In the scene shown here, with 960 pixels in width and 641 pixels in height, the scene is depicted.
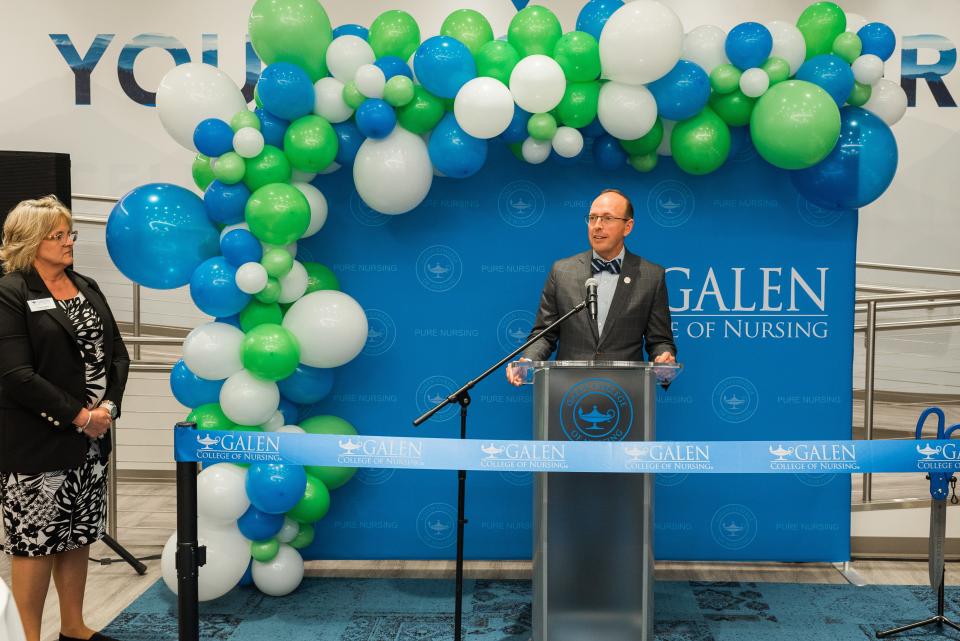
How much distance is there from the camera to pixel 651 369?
10.7 feet

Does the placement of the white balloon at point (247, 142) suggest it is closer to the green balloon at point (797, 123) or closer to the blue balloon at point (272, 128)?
the blue balloon at point (272, 128)

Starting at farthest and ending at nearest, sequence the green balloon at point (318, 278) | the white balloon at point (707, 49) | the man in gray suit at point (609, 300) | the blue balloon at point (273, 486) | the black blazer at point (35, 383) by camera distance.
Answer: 1. the green balloon at point (318, 278)
2. the white balloon at point (707, 49)
3. the blue balloon at point (273, 486)
4. the man in gray suit at point (609, 300)
5. the black blazer at point (35, 383)

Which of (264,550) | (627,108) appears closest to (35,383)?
(264,550)

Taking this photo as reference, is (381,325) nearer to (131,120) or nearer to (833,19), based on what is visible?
(833,19)

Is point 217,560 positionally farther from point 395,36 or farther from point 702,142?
point 702,142

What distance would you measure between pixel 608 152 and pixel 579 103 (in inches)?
13.8

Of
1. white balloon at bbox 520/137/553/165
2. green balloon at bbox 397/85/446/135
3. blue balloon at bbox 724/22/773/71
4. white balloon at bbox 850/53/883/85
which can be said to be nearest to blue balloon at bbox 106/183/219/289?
green balloon at bbox 397/85/446/135

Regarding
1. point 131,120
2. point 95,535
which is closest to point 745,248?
point 95,535

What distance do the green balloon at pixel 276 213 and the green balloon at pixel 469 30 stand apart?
968 mm

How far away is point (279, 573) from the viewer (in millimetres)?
4156

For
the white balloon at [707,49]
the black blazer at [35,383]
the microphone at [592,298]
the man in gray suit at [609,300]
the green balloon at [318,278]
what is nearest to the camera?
the microphone at [592,298]

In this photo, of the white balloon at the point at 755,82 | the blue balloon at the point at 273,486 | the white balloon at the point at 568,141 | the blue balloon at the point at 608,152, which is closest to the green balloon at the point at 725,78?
the white balloon at the point at 755,82

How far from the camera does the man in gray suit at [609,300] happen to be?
369 centimetres

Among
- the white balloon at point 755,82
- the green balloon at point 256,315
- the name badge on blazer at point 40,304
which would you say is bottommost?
the green balloon at point 256,315
